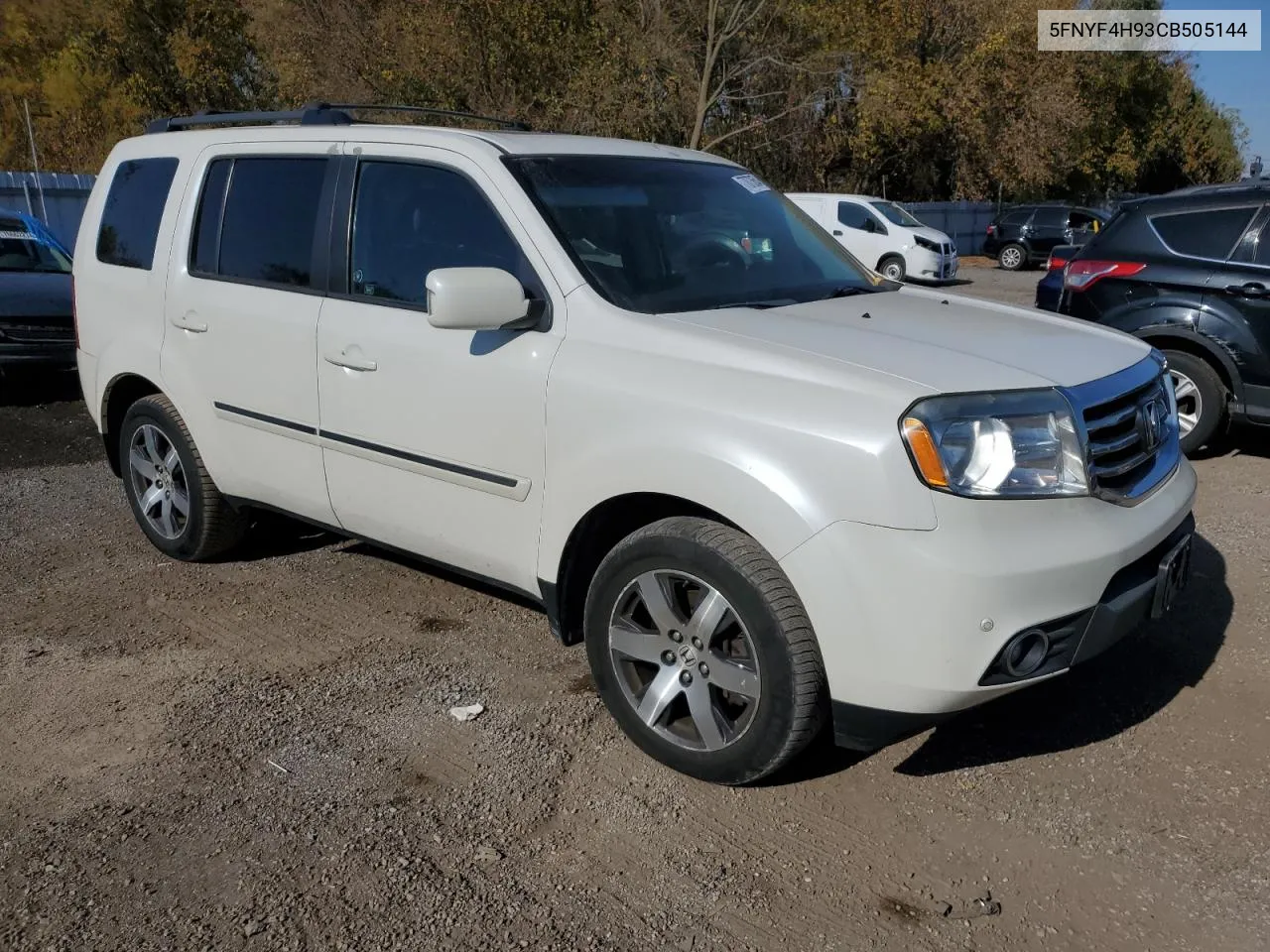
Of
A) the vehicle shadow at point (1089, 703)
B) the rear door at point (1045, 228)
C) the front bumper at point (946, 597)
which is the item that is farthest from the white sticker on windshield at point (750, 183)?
the rear door at point (1045, 228)

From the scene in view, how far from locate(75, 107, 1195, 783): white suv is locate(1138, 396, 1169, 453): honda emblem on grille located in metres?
0.02

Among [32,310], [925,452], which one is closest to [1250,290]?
[925,452]

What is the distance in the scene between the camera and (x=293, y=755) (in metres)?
3.48

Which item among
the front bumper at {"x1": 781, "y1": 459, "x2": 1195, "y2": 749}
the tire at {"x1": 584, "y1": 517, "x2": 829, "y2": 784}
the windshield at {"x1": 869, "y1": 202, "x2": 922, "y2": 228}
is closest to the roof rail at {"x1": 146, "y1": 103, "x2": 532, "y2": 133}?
the tire at {"x1": 584, "y1": 517, "x2": 829, "y2": 784}

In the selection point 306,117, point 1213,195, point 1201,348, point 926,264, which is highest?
point 306,117

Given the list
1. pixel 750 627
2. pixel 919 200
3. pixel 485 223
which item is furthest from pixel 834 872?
pixel 919 200

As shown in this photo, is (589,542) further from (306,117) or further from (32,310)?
(32,310)

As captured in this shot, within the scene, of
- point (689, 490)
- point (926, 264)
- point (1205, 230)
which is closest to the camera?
point (689, 490)

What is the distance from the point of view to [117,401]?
5.32 metres

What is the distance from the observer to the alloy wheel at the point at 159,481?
16.6 feet

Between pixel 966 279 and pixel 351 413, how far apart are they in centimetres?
2269

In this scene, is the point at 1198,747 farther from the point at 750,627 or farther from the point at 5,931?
the point at 5,931

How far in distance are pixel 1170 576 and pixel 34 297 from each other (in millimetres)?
9372

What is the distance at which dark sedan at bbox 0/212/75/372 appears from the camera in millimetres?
9211
